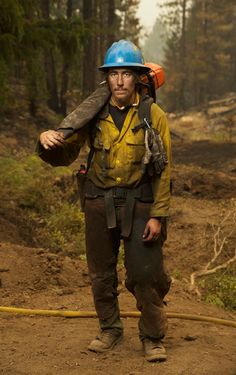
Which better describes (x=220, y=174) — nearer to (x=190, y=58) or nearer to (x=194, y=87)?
(x=190, y=58)

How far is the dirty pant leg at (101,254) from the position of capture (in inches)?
180

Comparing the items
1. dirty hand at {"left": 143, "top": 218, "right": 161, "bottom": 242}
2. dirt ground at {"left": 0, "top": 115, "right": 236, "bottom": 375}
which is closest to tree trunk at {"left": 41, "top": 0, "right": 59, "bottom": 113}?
dirt ground at {"left": 0, "top": 115, "right": 236, "bottom": 375}

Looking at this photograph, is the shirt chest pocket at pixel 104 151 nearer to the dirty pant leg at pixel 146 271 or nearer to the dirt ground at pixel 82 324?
the dirty pant leg at pixel 146 271

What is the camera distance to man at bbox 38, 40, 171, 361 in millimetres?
4328

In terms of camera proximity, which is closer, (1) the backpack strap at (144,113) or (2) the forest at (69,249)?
(1) the backpack strap at (144,113)

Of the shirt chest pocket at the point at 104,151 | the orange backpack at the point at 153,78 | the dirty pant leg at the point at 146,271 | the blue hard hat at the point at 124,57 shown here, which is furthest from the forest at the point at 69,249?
the blue hard hat at the point at 124,57

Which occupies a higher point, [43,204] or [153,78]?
[153,78]

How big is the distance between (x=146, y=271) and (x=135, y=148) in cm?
98

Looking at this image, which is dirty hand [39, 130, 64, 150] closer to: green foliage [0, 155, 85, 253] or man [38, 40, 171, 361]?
man [38, 40, 171, 361]

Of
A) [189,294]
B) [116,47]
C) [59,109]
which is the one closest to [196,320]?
[189,294]

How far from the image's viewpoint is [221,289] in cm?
768

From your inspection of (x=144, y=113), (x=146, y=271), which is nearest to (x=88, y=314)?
(x=146, y=271)

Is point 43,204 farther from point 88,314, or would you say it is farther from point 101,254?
point 101,254

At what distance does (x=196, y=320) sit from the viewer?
569 cm
